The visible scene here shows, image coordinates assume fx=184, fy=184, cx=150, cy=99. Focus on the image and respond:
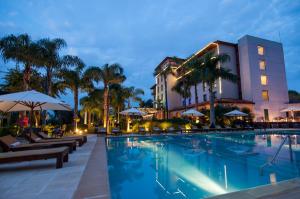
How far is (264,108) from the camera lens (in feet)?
97.3

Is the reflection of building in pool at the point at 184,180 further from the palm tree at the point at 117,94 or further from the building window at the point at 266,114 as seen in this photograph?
the building window at the point at 266,114

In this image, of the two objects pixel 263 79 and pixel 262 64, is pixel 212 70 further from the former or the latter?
pixel 262 64

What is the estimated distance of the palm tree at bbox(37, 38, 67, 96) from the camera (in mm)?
16155

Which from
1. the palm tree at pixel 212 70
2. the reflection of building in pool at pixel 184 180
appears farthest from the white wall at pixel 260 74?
the reflection of building in pool at pixel 184 180

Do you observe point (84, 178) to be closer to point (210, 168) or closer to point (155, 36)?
point (210, 168)

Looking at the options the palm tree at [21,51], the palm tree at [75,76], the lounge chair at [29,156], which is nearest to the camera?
the lounge chair at [29,156]

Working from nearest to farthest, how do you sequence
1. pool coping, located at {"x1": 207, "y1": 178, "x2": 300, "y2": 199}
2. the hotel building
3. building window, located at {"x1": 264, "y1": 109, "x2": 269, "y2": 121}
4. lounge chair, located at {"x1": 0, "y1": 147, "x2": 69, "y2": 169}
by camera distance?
pool coping, located at {"x1": 207, "y1": 178, "x2": 300, "y2": 199} → lounge chair, located at {"x1": 0, "y1": 147, "x2": 69, "y2": 169} → the hotel building → building window, located at {"x1": 264, "y1": 109, "x2": 269, "y2": 121}

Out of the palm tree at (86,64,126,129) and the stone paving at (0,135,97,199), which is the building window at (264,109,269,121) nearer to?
the palm tree at (86,64,126,129)

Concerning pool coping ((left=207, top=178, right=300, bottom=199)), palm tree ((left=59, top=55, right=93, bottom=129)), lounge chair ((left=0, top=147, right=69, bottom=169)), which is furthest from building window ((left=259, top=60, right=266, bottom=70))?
lounge chair ((left=0, top=147, right=69, bottom=169))

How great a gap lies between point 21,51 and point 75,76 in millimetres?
6829

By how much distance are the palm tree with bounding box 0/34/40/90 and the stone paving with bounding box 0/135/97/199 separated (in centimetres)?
1209

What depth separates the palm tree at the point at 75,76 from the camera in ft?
63.6

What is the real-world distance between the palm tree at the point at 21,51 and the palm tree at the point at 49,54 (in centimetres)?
68

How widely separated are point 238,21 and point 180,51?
3739 cm
